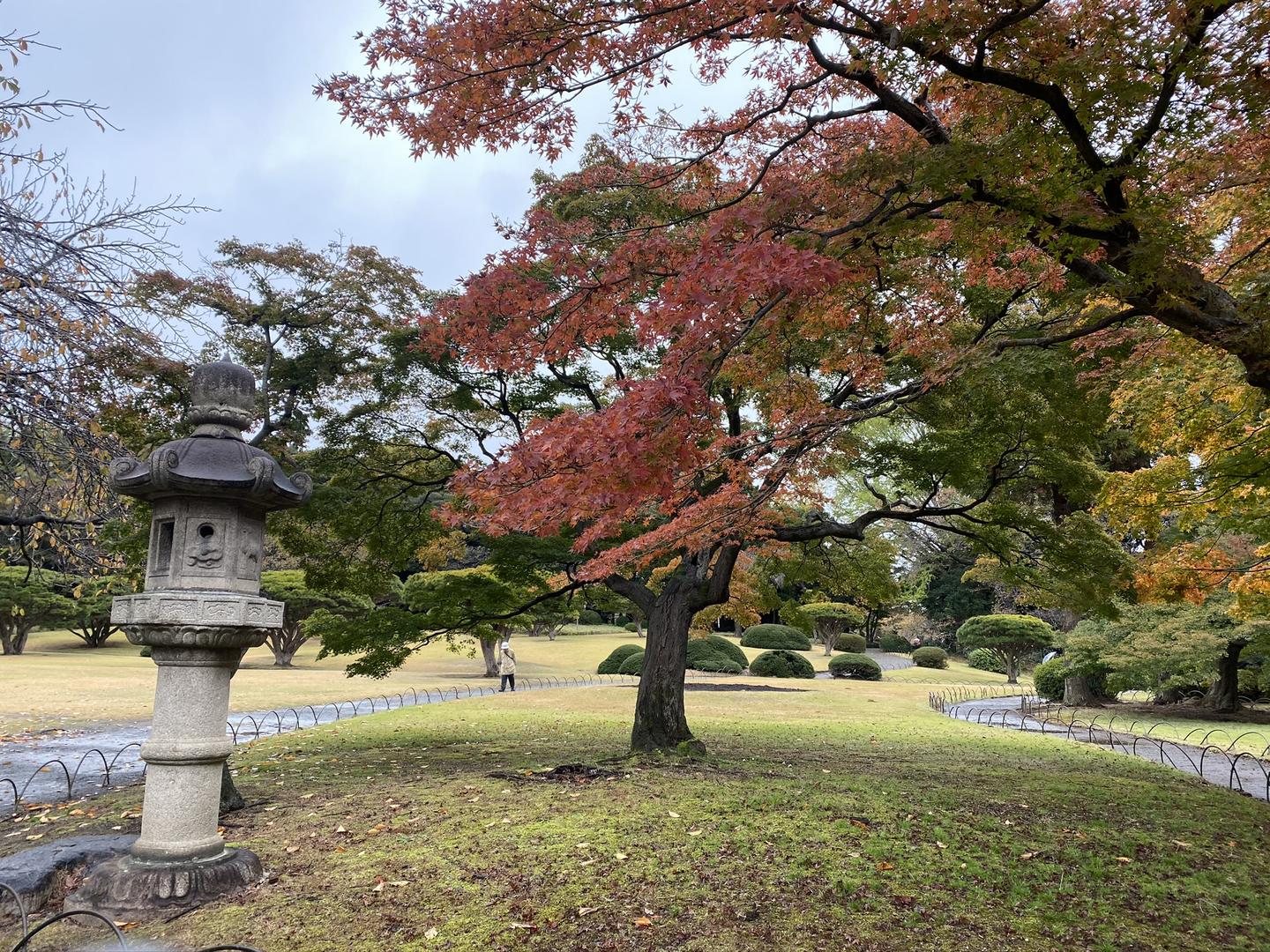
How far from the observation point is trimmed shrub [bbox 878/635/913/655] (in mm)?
46625

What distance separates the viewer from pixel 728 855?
5.79 metres

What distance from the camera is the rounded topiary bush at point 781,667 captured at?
30.0m

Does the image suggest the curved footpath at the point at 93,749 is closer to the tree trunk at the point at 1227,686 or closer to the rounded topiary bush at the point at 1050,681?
the rounded topiary bush at the point at 1050,681

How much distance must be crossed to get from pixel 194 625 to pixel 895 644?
46172 mm

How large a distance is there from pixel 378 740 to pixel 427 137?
10.2 meters

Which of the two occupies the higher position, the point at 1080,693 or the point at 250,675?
the point at 1080,693

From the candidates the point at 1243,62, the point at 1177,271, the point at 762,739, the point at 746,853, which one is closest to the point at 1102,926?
the point at 746,853

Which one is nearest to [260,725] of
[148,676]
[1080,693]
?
[148,676]

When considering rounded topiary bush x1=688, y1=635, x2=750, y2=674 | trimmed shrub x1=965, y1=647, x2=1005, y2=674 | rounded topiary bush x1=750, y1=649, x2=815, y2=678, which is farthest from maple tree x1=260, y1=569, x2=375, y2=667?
trimmed shrub x1=965, y1=647, x2=1005, y2=674

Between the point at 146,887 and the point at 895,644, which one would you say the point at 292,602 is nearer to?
the point at 146,887

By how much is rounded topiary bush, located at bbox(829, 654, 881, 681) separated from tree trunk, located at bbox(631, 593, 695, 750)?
22.3 metres

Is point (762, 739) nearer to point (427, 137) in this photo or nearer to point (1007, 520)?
point (1007, 520)

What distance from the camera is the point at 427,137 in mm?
5551

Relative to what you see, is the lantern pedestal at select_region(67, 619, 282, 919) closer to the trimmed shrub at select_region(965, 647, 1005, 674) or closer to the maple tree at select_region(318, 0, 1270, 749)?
the maple tree at select_region(318, 0, 1270, 749)
